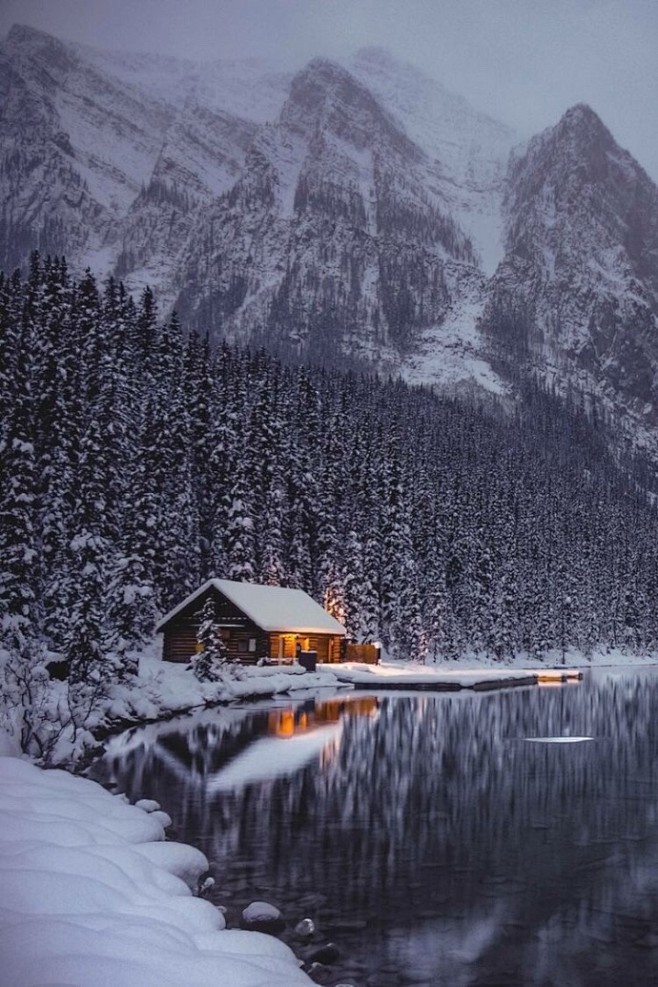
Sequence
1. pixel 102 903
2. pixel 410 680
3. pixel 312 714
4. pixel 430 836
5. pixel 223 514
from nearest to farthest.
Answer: pixel 102 903 → pixel 430 836 → pixel 312 714 → pixel 410 680 → pixel 223 514

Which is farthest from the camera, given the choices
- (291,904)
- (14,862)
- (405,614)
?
(405,614)

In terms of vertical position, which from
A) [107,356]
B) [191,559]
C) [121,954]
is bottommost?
[121,954]

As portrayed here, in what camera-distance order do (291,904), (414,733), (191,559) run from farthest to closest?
(191,559) < (414,733) < (291,904)

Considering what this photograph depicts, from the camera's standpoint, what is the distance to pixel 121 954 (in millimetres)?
8320

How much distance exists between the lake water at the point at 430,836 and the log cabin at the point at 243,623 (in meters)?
23.0

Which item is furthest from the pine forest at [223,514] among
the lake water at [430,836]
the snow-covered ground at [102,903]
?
the snow-covered ground at [102,903]

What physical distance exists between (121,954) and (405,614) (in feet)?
237

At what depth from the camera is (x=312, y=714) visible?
3966cm

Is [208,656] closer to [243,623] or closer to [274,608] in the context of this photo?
[243,623]

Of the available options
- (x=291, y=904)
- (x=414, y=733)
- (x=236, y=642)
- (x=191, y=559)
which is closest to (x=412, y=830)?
(x=291, y=904)

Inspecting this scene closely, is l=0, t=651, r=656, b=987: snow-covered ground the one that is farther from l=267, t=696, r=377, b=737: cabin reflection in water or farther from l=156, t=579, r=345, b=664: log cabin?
l=156, t=579, r=345, b=664: log cabin

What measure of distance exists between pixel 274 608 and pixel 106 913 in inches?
2022

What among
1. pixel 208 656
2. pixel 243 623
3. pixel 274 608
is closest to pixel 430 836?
pixel 208 656

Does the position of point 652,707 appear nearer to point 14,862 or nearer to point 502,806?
point 502,806
